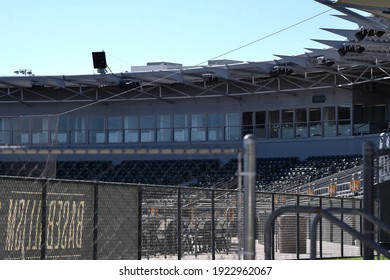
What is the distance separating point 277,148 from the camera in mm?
49719

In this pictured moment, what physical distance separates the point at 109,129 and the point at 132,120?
4.77 ft

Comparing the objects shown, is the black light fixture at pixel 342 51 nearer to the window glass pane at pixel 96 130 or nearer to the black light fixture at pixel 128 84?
the black light fixture at pixel 128 84

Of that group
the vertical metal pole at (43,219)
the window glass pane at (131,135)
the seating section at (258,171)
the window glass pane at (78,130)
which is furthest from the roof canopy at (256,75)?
the vertical metal pole at (43,219)

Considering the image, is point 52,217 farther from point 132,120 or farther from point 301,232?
point 132,120

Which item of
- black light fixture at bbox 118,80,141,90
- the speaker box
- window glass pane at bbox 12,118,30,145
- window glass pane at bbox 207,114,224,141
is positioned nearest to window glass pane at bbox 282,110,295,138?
window glass pane at bbox 207,114,224,141

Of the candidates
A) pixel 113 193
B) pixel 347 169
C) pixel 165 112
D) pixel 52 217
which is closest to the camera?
pixel 52 217

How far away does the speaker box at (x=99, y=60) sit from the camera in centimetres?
5281

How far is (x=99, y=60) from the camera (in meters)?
53.1

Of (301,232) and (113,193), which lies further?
(301,232)

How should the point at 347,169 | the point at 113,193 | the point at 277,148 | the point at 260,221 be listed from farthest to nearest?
the point at 277,148
the point at 347,169
the point at 260,221
the point at 113,193

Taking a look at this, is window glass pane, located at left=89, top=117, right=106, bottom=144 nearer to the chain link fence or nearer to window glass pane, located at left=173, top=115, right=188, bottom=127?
window glass pane, located at left=173, top=115, right=188, bottom=127

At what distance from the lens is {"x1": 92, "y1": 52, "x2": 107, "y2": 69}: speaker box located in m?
52.8
